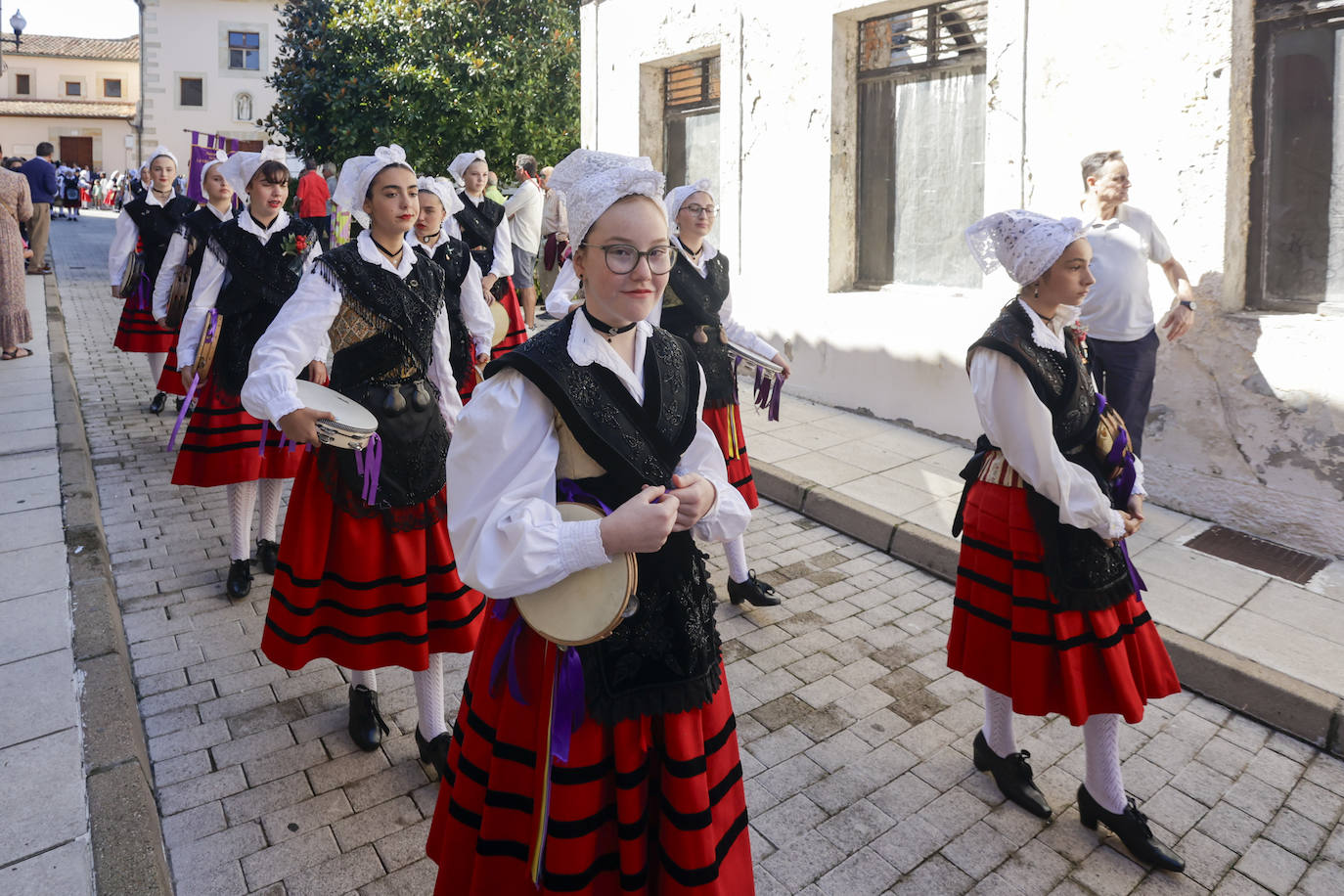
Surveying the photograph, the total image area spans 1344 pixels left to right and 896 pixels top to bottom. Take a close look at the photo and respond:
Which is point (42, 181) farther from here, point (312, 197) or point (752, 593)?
point (752, 593)

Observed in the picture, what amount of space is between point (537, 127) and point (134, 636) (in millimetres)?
12829

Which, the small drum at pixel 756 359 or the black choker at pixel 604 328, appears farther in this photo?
the small drum at pixel 756 359

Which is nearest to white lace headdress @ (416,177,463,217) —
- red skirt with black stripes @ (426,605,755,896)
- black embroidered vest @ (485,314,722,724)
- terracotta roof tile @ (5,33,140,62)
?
black embroidered vest @ (485,314,722,724)

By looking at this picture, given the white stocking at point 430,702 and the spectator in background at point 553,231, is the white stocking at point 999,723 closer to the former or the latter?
the white stocking at point 430,702

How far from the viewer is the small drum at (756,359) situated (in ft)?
15.2

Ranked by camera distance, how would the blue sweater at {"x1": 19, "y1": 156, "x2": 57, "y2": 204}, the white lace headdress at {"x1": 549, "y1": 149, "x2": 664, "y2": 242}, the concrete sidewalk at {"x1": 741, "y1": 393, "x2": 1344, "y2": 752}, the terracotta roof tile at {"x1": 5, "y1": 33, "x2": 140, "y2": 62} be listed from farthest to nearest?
the terracotta roof tile at {"x1": 5, "y1": 33, "x2": 140, "y2": 62}
the blue sweater at {"x1": 19, "y1": 156, "x2": 57, "y2": 204}
the concrete sidewalk at {"x1": 741, "y1": 393, "x2": 1344, "y2": 752}
the white lace headdress at {"x1": 549, "y1": 149, "x2": 664, "y2": 242}

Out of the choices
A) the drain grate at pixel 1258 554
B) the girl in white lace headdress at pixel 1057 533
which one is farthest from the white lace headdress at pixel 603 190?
the drain grate at pixel 1258 554

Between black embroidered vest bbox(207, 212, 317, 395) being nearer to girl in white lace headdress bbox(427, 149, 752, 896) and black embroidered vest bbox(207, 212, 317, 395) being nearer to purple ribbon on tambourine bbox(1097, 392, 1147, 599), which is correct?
girl in white lace headdress bbox(427, 149, 752, 896)

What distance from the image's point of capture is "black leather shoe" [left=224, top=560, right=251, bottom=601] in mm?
4671

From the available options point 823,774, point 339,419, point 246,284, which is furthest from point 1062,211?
point 339,419

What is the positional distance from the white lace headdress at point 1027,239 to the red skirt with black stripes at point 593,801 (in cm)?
167

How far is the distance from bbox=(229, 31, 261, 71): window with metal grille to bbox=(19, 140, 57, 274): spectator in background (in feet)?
84.0

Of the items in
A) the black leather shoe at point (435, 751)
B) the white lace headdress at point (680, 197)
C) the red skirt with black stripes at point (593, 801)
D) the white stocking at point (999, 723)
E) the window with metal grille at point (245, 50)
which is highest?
the window with metal grille at point (245, 50)

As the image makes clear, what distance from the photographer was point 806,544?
222 inches
